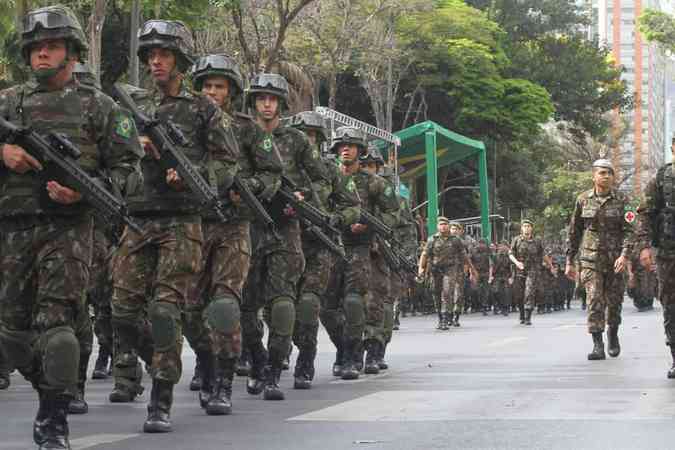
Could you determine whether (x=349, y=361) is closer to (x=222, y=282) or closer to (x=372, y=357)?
(x=372, y=357)

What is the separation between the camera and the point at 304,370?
1045 cm

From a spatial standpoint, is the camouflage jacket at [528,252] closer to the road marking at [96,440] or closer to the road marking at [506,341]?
the road marking at [506,341]

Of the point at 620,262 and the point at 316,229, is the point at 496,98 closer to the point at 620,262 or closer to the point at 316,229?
the point at 620,262

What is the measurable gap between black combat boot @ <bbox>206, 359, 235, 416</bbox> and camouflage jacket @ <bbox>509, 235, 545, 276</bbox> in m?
19.6

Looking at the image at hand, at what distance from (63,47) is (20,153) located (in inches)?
25.2

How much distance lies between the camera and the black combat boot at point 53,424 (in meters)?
6.31

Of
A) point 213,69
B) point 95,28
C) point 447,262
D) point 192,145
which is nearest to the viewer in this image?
point 192,145

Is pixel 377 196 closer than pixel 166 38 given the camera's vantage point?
No

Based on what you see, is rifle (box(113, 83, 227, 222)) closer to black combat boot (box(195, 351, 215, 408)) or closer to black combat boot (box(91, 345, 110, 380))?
black combat boot (box(195, 351, 215, 408))

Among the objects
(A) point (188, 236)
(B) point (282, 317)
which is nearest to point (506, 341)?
(B) point (282, 317)

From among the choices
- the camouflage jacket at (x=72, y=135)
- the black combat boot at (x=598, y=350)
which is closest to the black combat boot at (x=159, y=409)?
the camouflage jacket at (x=72, y=135)

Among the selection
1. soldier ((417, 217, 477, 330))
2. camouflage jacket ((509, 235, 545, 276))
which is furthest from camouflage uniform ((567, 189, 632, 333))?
camouflage jacket ((509, 235, 545, 276))

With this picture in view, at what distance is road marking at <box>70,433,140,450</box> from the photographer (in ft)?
22.3

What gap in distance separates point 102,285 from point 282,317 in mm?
1723
